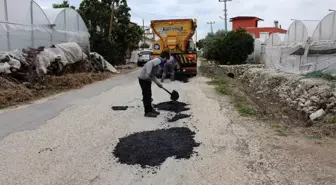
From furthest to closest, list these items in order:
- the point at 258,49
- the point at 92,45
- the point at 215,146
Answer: the point at 258,49 → the point at 92,45 → the point at 215,146

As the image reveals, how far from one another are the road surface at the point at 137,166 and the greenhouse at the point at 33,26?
5.78 metres

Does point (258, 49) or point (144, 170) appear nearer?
point (144, 170)

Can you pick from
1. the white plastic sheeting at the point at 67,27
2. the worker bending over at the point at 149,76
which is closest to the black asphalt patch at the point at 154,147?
the worker bending over at the point at 149,76

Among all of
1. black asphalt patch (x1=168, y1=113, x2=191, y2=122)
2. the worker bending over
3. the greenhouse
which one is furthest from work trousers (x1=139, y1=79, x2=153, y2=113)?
the greenhouse

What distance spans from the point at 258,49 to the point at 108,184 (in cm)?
3148

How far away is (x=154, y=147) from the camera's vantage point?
5.67 m

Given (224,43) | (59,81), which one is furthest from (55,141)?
(224,43)

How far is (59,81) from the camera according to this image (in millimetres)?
13891

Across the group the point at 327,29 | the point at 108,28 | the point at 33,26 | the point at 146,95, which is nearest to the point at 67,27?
the point at 33,26

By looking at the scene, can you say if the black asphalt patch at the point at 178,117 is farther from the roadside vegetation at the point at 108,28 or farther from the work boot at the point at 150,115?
the roadside vegetation at the point at 108,28

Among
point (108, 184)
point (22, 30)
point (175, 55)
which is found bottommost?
point (108, 184)

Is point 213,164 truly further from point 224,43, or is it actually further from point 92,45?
point 224,43

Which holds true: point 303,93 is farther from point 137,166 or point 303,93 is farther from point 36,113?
point 36,113

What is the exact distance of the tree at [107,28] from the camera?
27609 mm
